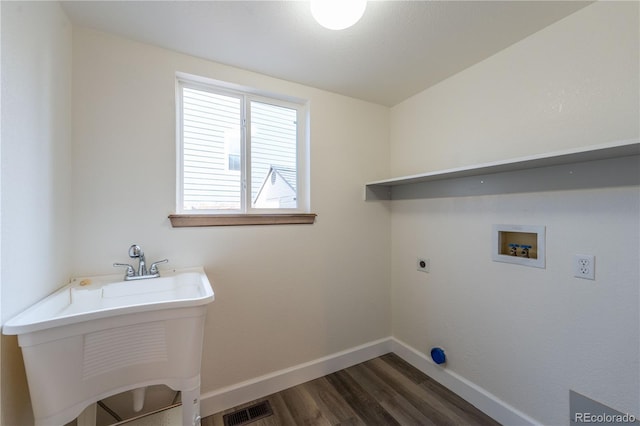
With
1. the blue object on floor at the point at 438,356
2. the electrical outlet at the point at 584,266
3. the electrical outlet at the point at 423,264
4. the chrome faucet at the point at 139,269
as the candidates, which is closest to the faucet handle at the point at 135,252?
the chrome faucet at the point at 139,269

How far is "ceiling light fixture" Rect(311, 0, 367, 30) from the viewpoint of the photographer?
1.06 m

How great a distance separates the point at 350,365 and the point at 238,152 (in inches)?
76.6

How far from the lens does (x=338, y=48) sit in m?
1.53

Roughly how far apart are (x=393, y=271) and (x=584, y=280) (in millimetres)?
1299

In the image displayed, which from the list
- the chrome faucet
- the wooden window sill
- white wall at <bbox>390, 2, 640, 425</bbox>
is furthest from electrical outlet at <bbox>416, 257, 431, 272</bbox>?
the chrome faucet

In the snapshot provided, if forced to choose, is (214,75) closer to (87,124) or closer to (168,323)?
(87,124)

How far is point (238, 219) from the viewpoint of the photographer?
1715mm

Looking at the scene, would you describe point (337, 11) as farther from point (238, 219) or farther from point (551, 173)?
point (551, 173)

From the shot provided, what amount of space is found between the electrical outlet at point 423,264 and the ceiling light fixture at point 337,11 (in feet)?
5.60

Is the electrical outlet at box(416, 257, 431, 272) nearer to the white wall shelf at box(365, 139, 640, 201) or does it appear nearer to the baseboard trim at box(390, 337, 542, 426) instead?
the white wall shelf at box(365, 139, 640, 201)

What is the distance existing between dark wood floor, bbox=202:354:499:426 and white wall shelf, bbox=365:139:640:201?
1422 millimetres

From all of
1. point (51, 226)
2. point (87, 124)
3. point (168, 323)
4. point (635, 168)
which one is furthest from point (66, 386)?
point (635, 168)

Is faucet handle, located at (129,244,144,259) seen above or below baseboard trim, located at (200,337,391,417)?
above

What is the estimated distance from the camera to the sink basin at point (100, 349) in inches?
33.6
